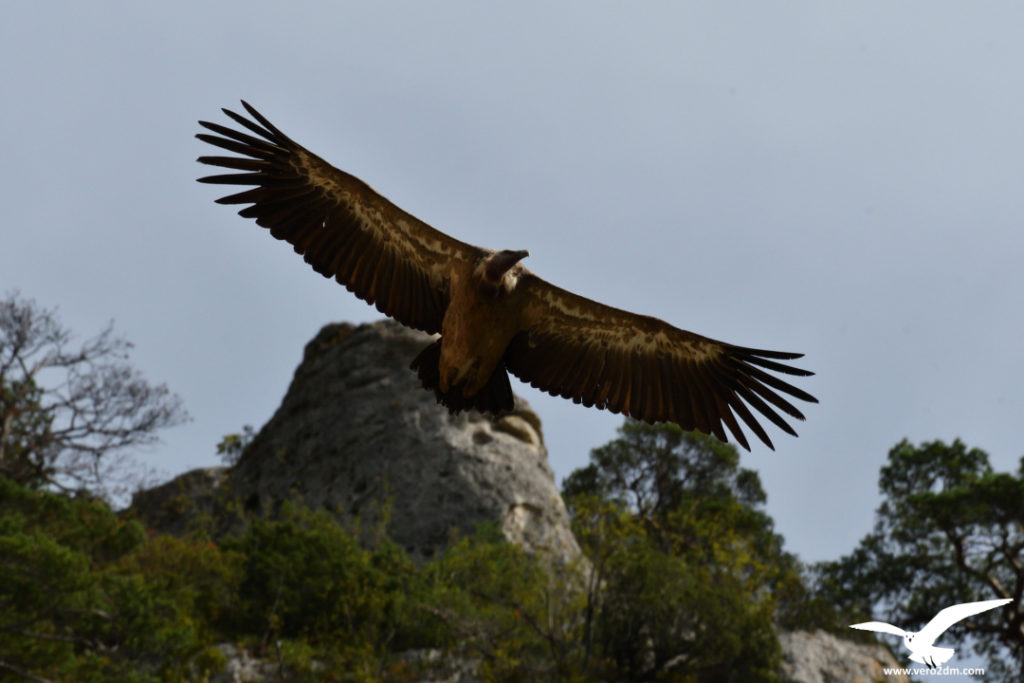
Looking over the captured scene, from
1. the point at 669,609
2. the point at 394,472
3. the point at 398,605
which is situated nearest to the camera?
the point at 398,605

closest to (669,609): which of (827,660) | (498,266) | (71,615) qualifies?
(827,660)

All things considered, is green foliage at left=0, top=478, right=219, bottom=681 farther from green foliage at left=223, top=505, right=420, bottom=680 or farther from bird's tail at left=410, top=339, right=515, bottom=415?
bird's tail at left=410, top=339, right=515, bottom=415

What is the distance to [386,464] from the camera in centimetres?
2731

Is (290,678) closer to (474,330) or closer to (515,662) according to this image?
(515,662)

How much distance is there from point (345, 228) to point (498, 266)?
1.57 meters

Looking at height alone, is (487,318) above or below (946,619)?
above

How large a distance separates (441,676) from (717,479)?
1753cm

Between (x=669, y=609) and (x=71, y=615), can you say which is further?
(x=669, y=609)

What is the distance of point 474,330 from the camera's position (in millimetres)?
8945

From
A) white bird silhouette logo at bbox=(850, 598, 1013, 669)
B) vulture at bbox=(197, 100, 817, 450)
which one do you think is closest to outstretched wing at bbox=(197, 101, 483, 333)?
vulture at bbox=(197, 100, 817, 450)

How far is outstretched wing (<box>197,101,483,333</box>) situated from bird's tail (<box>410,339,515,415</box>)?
1.87 feet

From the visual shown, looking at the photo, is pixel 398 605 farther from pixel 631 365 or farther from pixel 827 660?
pixel 631 365

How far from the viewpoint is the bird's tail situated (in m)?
8.99

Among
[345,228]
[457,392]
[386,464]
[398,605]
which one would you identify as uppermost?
[386,464]
